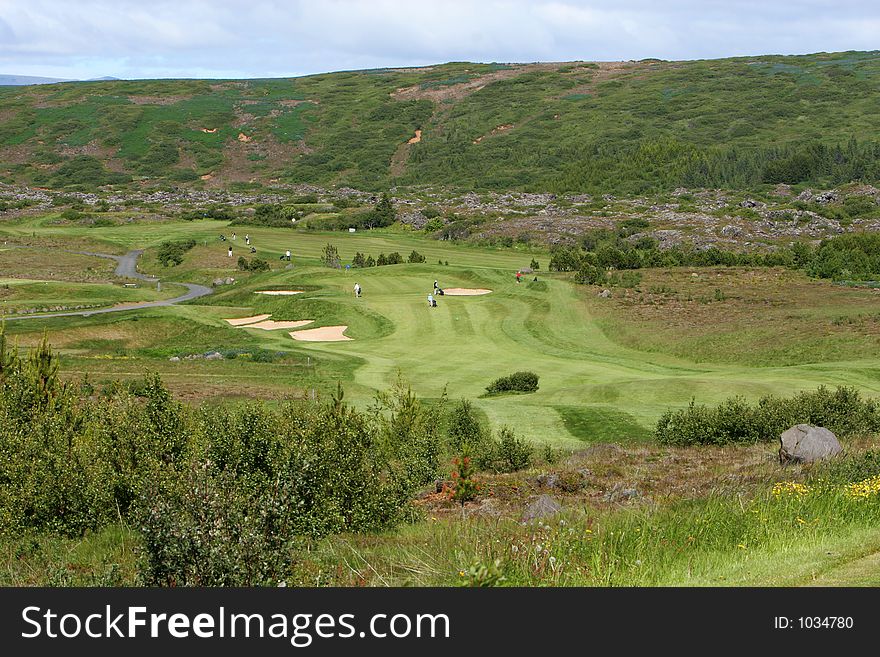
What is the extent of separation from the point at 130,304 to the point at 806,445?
6263 centimetres

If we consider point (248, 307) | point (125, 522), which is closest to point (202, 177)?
point (248, 307)

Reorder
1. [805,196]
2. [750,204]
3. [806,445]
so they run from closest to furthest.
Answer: [806,445], [750,204], [805,196]

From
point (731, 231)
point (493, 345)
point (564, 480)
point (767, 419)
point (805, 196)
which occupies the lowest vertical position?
point (493, 345)

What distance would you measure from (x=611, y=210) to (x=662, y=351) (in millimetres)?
82339

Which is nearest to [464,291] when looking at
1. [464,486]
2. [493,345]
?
[493,345]

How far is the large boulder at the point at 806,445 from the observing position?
2258cm

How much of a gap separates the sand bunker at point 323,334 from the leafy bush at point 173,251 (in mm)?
41831

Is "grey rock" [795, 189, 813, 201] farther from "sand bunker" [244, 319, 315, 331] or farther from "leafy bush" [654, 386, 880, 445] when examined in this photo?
"leafy bush" [654, 386, 880, 445]

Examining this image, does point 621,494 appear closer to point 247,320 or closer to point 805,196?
point 247,320

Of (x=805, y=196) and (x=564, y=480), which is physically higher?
(x=805, y=196)

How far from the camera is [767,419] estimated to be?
31.4m

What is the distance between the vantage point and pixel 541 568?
12055 mm

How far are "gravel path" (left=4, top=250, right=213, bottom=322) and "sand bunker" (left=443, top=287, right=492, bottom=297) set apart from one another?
2346 cm

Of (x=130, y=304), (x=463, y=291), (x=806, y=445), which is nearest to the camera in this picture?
(x=806, y=445)
